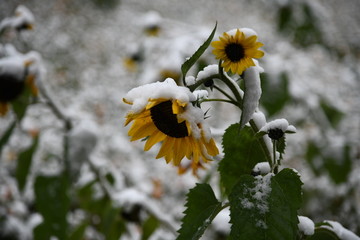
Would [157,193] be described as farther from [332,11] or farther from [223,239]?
[332,11]

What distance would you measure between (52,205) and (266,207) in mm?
932

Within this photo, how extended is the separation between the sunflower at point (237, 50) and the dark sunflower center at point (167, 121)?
0.37 feet

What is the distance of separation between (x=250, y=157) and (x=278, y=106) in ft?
2.51

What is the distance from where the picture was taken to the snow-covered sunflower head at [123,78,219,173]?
0.50 m

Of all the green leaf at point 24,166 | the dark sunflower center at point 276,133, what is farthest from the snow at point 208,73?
the green leaf at point 24,166

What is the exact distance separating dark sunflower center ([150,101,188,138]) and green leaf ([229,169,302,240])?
0.46 feet

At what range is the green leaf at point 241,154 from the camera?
0.56 meters

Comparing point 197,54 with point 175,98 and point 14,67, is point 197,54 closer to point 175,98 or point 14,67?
point 175,98

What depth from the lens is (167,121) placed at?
0.57 metres

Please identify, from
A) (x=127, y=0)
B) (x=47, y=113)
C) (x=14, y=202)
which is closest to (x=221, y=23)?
(x=127, y=0)

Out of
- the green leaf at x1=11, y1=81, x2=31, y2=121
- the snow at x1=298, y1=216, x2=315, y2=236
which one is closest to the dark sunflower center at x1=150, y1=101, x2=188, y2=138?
the snow at x1=298, y1=216, x2=315, y2=236

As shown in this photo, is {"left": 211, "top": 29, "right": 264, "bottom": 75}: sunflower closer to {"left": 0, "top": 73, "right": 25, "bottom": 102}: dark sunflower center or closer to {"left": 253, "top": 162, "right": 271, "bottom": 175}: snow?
{"left": 253, "top": 162, "right": 271, "bottom": 175}: snow

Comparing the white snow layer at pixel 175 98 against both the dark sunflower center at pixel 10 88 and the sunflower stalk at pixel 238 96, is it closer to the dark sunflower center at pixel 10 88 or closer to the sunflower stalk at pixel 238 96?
the sunflower stalk at pixel 238 96

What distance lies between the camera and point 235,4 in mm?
5203
